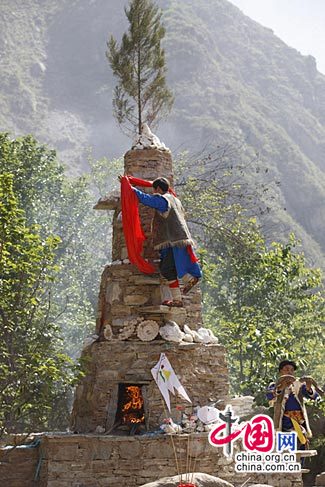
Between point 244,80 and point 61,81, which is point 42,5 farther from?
point 244,80

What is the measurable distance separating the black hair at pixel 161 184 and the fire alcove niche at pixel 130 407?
11.4 ft

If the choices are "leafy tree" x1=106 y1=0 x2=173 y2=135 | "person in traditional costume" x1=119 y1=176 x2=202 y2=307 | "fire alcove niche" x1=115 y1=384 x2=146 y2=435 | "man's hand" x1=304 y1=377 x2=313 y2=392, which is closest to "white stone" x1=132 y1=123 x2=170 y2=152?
"person in traditional costume" x1=119 y1=176 x2=202 y2=307

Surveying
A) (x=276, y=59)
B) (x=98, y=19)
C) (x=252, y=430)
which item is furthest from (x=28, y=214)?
(x=276, y=59)

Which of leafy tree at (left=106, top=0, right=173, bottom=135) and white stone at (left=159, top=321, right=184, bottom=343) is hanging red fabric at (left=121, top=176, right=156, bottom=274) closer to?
white stone at (left=159, top=321, right=184, bottom=343)

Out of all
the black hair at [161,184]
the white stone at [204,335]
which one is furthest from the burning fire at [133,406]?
the black hair at [161,184]

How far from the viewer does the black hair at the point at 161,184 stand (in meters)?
14.7

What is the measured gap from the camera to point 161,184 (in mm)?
14742

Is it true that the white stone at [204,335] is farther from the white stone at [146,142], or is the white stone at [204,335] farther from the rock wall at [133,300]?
the white stone at [146,142]

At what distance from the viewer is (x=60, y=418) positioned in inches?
905

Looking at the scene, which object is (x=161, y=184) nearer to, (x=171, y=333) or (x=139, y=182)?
(x=139, y=182)

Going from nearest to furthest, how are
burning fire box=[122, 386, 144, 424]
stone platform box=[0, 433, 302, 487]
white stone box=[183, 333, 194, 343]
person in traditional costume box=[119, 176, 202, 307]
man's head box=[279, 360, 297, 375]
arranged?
man's head box=[279, 360, 297, 375], stone platform box=[0, 433, 302, 487], person in traditional costume box=[119, 176, 202, 307], burning fire box=[122, 386, 144, 424], white stone box=[183, 333, 194, 343]

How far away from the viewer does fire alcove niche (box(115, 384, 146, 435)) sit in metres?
14.5

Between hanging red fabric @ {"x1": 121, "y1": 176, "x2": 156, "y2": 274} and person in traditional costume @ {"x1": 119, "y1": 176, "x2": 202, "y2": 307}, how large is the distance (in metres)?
0.02

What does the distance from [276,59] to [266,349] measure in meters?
102
